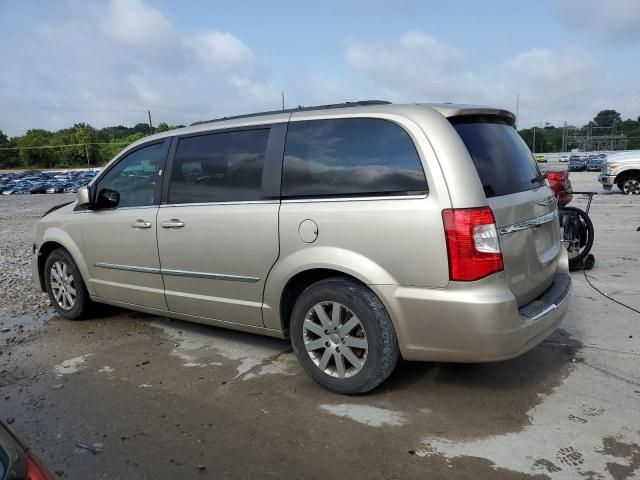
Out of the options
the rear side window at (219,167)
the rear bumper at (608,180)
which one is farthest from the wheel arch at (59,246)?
the rear bumper at (608,180)

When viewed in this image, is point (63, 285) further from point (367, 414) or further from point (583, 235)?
point (583, 235)

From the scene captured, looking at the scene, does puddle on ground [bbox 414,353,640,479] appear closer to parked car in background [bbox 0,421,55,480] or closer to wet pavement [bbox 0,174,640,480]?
wet pavement [bbox 0,174,640,480]

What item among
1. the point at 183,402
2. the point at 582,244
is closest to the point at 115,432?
the point at 183,402

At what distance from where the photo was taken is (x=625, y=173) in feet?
53.6

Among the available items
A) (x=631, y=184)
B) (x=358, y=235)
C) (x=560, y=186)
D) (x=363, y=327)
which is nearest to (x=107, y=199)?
(x=358, y=235)

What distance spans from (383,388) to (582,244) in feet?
14.1

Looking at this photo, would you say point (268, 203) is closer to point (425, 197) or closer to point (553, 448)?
point (425, 197)

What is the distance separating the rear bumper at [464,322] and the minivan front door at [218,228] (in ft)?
3.41

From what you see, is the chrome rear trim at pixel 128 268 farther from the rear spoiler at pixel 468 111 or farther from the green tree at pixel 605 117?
the green tree at pixel 605 117

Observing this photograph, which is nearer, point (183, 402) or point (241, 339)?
point (183, 402)

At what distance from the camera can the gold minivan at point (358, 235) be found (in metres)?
3.05

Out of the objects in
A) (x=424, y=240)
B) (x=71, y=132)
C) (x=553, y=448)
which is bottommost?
(x=553, y=448)

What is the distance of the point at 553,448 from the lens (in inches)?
112

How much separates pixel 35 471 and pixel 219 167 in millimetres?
2850
